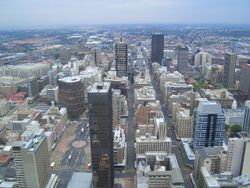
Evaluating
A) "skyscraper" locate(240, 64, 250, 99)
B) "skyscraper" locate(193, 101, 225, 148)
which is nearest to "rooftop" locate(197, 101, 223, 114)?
"skyscraper" locate(193, 101, 225, 148)

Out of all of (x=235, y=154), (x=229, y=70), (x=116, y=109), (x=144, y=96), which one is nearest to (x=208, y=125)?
(x=235, y=154)

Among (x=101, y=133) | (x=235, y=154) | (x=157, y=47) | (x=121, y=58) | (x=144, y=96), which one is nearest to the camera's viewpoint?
(x=101, y=133)

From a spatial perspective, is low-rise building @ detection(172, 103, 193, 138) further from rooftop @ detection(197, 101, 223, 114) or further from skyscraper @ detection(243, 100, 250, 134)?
skyscraper @ detection(243, 100, 250, 134)

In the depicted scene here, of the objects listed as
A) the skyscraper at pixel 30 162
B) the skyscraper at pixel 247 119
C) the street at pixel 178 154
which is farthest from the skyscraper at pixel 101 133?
the skyscraper at pixel 247 119

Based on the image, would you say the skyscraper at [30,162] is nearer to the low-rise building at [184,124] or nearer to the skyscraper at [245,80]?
the low-rise building at [184,124]

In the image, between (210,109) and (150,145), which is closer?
(210,109)

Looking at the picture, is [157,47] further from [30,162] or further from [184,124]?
[30,162]
